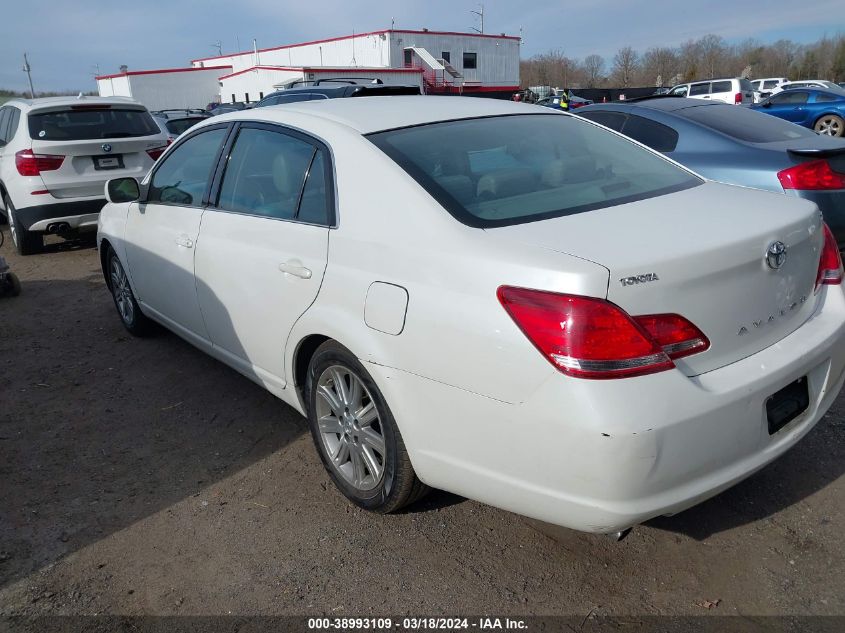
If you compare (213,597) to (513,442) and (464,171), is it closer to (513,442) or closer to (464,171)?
(513,442)

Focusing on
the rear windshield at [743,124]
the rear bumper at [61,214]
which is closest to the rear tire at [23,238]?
the rear bumper at [61,214]

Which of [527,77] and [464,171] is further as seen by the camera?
[527,77]

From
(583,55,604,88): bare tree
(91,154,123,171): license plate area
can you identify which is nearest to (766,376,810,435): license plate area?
(91,154,123,171): license plate area

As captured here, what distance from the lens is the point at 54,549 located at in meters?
2.82

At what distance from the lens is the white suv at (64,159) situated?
758cm

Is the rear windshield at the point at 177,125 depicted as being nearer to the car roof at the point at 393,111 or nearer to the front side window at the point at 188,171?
the front side window at the point at 188,171

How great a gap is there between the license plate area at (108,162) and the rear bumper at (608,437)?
6656mm

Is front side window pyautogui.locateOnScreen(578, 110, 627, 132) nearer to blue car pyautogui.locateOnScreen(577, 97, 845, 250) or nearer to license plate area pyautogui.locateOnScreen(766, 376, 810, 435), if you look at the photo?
blue car pyautogui.locateOnScreen(577, 97, 845, 250)

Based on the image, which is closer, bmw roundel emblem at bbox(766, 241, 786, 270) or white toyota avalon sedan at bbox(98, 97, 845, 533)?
white toyota avalon sedan at bbox(98, 97, 845, 533)

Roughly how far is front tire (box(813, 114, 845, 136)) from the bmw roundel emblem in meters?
19.1

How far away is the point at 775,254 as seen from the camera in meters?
2.34

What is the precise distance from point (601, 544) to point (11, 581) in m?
2.25

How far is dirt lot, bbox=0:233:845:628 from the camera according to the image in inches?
96.3

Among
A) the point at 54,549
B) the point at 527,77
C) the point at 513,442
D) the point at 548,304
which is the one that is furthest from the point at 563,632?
the point at 527,77
